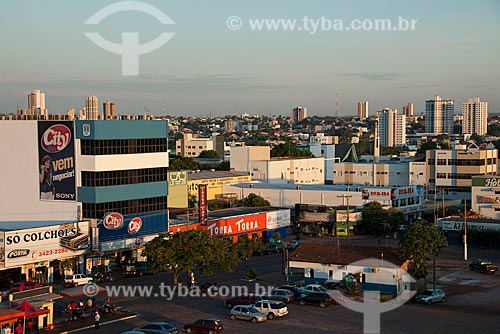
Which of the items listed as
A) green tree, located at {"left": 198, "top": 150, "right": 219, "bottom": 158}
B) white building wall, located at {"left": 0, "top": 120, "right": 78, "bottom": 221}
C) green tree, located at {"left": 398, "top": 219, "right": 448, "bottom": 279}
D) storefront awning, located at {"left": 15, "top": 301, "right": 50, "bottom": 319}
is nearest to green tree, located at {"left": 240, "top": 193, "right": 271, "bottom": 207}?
white building wall, located at {"left": 0, "top": 120, "right": 78, "bottom": 221}

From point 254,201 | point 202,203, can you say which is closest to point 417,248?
point 202,203

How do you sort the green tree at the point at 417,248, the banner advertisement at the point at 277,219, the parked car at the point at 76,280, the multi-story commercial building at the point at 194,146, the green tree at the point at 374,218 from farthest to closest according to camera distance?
the multi-story commercial building at the point at 194,146, the green tree at the point at 374,218, the banner advertisement at the point at 277,219, the parked car at the point at 76,280, the green tree at the point at 417,248

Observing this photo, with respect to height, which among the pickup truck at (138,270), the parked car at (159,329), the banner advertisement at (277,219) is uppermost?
the banner advertisement at (277,219)

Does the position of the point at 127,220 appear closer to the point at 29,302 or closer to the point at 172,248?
the point at 172,248

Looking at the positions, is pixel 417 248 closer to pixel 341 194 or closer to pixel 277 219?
pixel 277 219

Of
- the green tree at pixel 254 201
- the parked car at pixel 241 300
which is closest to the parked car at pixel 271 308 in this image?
the parked car at pixel 241 300

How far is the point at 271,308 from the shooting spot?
86.5 ft

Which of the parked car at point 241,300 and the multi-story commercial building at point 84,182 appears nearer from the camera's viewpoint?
the parked car at point 241,300

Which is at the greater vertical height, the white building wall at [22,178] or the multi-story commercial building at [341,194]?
the white building wall at [22,178]

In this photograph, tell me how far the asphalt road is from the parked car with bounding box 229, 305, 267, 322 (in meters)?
0.25

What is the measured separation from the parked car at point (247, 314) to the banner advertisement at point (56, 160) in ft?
43.4

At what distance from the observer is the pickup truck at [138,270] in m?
35.4

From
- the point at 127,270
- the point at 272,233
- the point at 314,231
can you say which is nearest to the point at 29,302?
the point at 127,270

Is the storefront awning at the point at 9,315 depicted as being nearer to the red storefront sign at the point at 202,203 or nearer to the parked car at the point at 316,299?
the parked car at the point at 316,299
